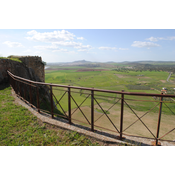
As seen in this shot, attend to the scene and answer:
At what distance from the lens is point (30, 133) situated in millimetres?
4188

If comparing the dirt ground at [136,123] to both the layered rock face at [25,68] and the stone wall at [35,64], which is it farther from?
the layered rock face at [25,68]

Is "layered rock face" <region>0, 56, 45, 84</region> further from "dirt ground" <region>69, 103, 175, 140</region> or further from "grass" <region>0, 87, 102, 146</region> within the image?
"dirt ground" <region>69, 103, 175, 140</region>

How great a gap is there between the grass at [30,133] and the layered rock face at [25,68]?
659cm

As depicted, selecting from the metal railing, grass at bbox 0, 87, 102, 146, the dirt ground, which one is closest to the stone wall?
the metal railing

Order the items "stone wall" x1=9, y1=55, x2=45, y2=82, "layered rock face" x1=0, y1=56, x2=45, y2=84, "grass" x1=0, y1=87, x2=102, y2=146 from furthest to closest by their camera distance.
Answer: "stone wall" x1=9, y1=55, x2=45, y2=82 → "layered rock face" x1=0, y1=56, x2=45, y2=84 → "grass" x1=0, y1=87, x2=102, y2=146

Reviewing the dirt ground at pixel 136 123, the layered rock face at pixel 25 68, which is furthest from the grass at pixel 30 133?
the dirt ground at pixel 136 123

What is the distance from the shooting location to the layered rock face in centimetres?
1056

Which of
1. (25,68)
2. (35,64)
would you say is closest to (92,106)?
(25,68)

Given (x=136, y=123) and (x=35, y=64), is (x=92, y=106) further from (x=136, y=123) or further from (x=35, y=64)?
(x=136, y=123)

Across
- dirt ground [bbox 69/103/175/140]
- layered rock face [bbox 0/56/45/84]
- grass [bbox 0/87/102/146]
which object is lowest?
dirt ground [bbox 69/103/175/140]

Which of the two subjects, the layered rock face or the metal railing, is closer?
the metal railing

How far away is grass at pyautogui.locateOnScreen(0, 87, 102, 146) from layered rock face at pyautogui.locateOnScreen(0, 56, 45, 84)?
6.59 m

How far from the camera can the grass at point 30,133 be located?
376 centimetres

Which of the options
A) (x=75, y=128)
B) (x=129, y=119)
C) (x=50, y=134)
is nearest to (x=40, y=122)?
(x=50, y=134)
